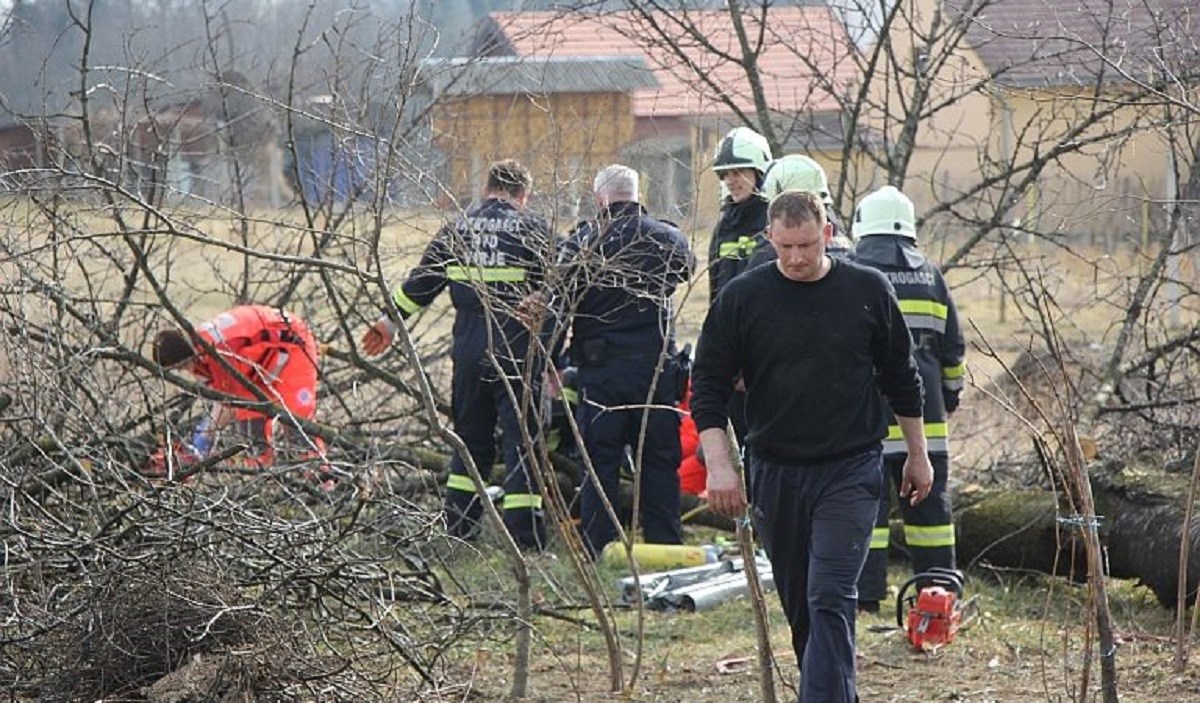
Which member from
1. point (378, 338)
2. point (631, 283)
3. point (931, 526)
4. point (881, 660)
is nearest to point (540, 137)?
point (631, 283)

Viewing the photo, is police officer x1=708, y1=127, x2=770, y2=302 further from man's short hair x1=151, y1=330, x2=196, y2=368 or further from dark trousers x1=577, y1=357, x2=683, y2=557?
man's short hair x1=151, y1=330, x2=196, y2=368

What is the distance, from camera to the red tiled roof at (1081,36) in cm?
828

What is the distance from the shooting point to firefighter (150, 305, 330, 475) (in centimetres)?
834

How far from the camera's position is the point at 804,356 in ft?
17.2

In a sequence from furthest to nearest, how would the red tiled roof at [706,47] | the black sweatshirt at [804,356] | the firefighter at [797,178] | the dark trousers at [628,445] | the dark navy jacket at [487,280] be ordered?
the red tiled roof at [706,47] → the dark trousers at [628,445] → the dark navy jacket at [487,280] → the firefighter at [797,178] → the black sweatshirt at [804,356]

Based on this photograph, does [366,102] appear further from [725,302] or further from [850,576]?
[850,576]

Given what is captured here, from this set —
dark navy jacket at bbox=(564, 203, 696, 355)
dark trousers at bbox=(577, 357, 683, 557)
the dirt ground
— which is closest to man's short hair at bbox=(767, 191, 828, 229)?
the dirt ground

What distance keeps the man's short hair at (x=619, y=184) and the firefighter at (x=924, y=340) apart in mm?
1173

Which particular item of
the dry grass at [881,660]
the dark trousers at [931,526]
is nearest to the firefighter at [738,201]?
the dark trousers at [931,526]

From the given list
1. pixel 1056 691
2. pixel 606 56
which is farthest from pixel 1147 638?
pixel 606 56

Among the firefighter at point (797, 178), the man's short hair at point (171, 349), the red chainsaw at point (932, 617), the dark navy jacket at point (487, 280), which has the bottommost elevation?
the red chainsaw at point (932, 617)

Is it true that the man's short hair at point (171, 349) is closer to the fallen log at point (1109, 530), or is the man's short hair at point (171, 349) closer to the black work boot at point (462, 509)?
the black work boot at point (462, 509)

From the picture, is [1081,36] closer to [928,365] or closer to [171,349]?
[928,365]

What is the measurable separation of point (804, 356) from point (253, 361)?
3914 millimetres
